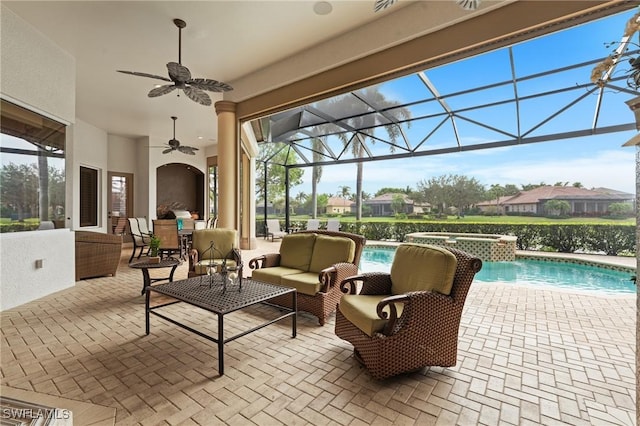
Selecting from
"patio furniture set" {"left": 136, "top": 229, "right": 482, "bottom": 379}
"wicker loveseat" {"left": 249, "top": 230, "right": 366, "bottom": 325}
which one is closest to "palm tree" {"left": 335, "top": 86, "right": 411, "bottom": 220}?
"wicker loveseat" {"left": 249, "top": 230, "right": 366, "bottom": 325}

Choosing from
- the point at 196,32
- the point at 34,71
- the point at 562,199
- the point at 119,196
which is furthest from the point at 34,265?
the point at 562,199

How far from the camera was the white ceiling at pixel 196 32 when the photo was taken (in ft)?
11.5

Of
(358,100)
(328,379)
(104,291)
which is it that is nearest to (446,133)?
(358,100)

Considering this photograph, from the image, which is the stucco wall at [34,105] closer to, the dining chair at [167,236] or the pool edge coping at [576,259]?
the dining chair at [167,236]

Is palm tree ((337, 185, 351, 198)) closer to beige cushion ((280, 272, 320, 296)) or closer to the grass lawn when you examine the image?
the grass lawn

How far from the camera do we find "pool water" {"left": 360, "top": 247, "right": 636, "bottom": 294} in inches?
215

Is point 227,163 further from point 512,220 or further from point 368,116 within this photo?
point 512,220

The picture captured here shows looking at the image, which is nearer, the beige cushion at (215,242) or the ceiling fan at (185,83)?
the ceiling fan at (185,83)

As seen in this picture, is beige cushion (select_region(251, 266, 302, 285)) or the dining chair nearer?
beige cushion (select_region(251, 266, 302, 285))

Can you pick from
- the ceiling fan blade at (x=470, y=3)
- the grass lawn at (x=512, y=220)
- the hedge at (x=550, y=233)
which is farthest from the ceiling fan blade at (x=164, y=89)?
the grass lawn at (x=512, y=220)

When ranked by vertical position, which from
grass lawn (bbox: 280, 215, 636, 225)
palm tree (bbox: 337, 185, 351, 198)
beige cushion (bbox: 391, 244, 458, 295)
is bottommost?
beige cushion (bbox: 391, 244, 458, 295)

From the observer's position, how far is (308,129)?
868cm

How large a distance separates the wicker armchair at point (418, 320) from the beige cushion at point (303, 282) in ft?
2.40

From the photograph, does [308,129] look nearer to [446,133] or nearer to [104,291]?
[446,133]
